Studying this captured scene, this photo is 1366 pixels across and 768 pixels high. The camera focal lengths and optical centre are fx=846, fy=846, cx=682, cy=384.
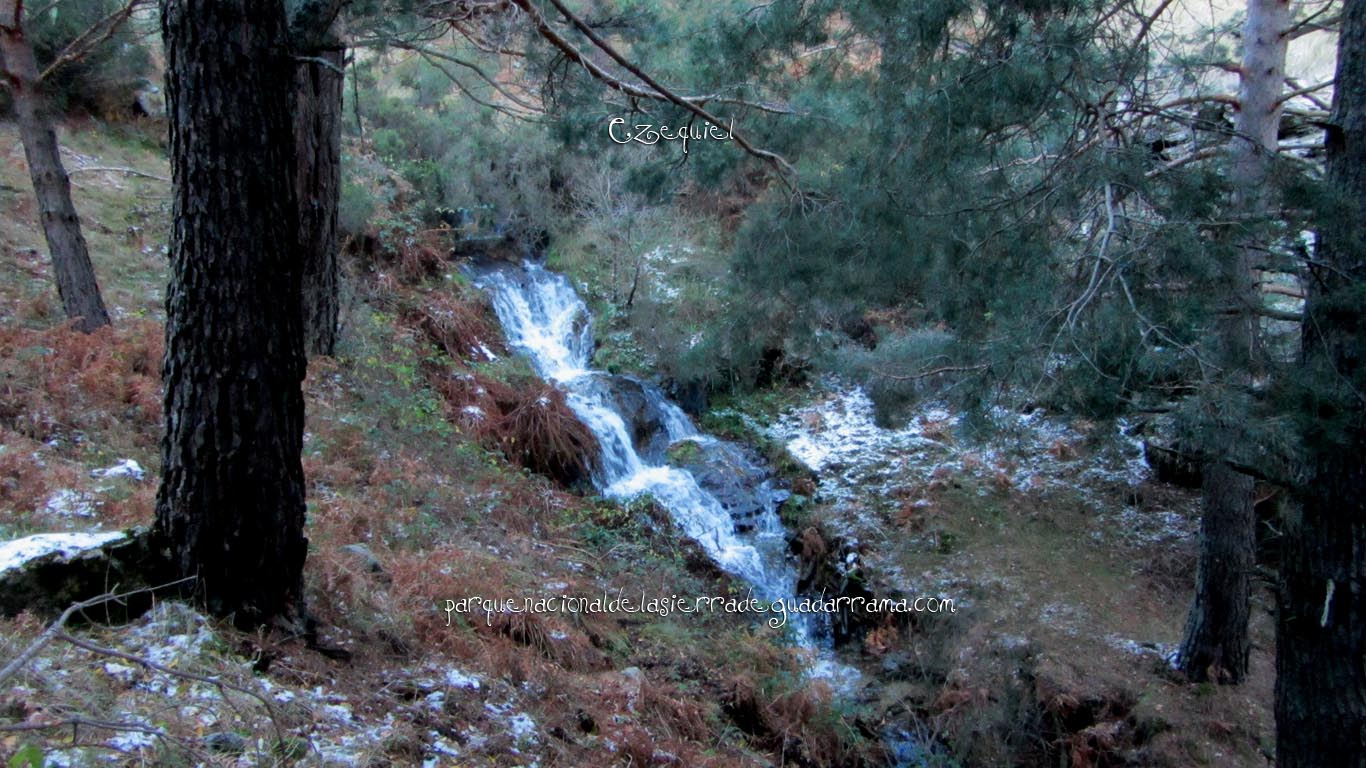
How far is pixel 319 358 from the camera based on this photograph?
8688mm

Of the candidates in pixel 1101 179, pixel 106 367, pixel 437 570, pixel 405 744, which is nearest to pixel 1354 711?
pixel 1101 179

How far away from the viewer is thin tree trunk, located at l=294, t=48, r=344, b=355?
297 inches

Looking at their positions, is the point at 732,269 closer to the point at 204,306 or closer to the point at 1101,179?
the point at 1101,179

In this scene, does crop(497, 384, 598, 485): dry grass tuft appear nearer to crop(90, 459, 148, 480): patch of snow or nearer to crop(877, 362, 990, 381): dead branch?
crop(90, 459, 148, 480): patch of snow

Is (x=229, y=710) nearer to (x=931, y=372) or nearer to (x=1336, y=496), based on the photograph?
(x=931, y=372)

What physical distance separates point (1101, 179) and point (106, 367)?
729cm

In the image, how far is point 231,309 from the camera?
129 inches

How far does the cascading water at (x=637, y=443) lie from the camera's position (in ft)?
30.6

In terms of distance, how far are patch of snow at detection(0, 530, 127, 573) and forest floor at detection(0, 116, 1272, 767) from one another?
256 millimetres

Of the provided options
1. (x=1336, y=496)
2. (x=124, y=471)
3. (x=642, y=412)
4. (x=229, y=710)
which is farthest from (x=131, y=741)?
(x=642, y=412)

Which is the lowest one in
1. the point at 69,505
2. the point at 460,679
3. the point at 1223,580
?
the point at 460,679

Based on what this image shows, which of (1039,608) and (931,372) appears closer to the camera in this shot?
(931,372)

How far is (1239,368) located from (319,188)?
24.2 ft

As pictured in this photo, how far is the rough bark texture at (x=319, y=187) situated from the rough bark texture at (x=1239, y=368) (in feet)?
21.2
